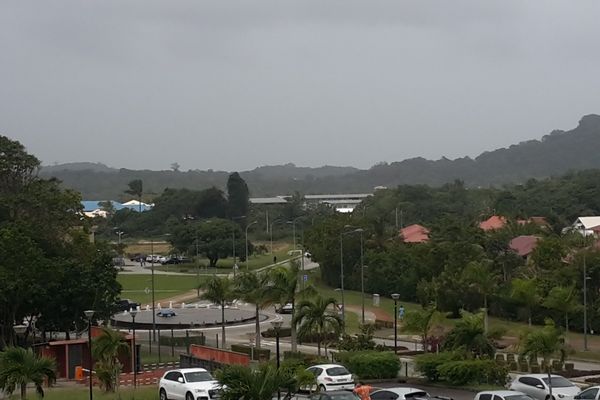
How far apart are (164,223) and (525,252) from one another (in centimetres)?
9566

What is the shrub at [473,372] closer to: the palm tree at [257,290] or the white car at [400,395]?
the white car at [400,395]

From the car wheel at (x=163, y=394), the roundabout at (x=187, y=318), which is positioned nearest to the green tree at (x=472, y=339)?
the car wheel at (x=163, y=394)

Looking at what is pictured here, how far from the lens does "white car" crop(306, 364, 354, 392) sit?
3559 centimetres

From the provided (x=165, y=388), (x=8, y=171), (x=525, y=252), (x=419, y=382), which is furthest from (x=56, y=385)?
(x=525, y=252)

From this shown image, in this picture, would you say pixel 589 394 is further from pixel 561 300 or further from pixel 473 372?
pixel 561 300

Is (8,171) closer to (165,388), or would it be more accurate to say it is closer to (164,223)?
(165,388)

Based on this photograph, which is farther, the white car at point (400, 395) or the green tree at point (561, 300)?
the green tree at point (561, 300)

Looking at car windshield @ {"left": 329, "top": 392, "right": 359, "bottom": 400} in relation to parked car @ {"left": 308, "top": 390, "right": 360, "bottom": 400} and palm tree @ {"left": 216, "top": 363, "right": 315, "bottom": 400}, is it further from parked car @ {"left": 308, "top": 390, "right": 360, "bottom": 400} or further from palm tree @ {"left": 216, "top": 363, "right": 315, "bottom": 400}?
palm tree @ {"left": 216, "top": 363, "right": 315, "bottom": 400}

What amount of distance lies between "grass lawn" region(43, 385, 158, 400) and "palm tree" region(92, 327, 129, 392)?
458mm

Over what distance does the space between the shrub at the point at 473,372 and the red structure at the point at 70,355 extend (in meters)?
15.5

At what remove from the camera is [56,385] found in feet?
140

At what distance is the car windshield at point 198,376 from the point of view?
31.8m

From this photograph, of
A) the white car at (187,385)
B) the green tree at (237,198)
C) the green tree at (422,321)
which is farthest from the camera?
the green tree at (237,198)

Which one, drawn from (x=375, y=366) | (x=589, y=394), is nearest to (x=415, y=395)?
(x=589, y=394)
